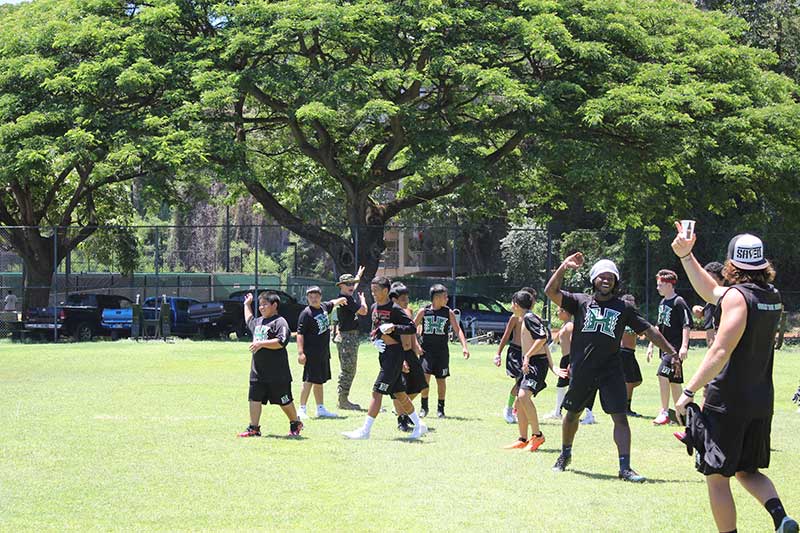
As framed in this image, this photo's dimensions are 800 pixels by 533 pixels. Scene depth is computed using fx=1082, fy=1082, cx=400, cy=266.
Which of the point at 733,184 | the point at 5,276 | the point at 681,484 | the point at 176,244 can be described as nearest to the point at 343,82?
the point at 733,184

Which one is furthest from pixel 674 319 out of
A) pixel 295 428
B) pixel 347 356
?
pixel 295 428

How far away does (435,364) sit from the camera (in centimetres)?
1436

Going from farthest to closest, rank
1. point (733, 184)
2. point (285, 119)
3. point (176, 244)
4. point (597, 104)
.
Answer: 1. point (176, 244)
2. point (285, 119)
3. point (733, 184)
4. point (597, 104)

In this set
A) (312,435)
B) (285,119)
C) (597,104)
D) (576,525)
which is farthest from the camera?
(285,119)

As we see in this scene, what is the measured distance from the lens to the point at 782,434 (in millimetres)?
12789

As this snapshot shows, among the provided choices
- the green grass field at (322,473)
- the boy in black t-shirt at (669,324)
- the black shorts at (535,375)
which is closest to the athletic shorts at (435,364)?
the green grass field at (322,473)

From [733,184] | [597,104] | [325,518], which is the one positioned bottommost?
[325,518]

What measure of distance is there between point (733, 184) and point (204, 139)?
49.4 ft

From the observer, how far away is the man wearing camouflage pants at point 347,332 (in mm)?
14109

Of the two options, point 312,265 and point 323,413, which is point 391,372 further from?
point 312,265

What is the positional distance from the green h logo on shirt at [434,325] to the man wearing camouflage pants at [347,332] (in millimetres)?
903

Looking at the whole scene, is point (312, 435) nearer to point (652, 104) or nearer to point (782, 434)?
point (782, 434)

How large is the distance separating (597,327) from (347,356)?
Answer: 5.76 meters

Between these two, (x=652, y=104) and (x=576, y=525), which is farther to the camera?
(x=652, y=104)
